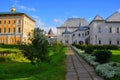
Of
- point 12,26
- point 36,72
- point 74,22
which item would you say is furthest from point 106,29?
point 36,72

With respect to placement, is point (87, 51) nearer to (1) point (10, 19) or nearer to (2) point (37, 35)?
(2) point (37, 35)

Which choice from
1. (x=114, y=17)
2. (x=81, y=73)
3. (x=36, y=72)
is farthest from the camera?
(x=114, y=17)

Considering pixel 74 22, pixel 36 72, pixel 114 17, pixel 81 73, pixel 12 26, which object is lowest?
pixel 36 72

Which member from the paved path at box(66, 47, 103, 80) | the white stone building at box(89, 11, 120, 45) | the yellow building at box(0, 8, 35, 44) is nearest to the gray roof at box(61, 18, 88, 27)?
the yellow building at box(0, 8, 35, 44)

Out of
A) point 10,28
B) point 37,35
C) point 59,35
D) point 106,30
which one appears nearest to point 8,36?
point 10,28

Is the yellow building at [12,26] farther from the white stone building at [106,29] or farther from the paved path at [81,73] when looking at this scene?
the paved path at [81,73]

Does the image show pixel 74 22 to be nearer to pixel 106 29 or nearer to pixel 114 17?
pixel 106 29

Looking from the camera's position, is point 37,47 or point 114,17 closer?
point 37,47

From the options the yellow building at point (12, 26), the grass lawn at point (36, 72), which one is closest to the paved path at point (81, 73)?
the grass lawn at point (36, 72)

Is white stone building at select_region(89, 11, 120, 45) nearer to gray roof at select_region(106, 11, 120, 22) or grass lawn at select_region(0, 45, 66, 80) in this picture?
gray roof at select_region(106, 11, 120, 22)

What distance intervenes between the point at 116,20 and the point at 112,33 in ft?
11.7

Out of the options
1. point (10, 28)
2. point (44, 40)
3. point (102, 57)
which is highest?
point (10, 28)

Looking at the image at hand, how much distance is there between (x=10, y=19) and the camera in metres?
86.0

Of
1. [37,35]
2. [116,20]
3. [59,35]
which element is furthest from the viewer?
[59,35]
